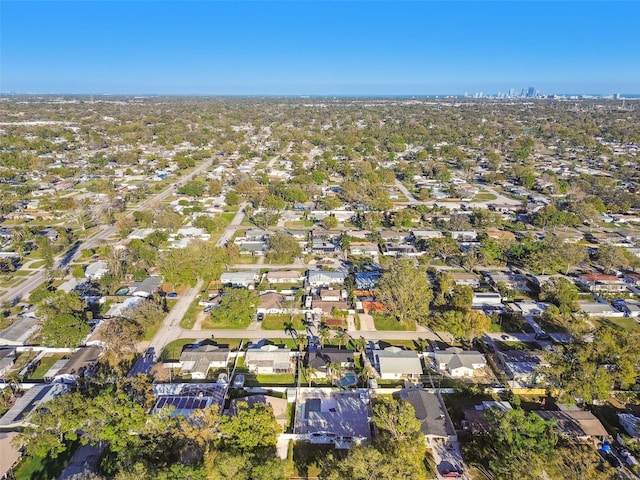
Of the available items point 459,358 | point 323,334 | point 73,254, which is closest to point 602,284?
point 459,358

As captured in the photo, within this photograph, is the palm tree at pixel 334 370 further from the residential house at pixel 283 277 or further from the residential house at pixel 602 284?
the residential house at pixel 602 284

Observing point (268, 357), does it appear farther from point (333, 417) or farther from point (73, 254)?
point (73, 254)

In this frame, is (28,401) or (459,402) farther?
(459,402)

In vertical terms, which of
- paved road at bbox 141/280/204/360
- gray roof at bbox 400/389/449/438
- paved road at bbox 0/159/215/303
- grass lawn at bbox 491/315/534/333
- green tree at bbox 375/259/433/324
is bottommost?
paved road at bbox 0/159/215/303

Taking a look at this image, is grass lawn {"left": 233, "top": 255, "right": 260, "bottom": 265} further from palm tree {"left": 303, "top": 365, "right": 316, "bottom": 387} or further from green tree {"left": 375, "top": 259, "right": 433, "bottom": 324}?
palm tree {"left": 303, "top": 365, "right": 316, "bottom": 387}

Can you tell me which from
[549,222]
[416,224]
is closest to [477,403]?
[416,224]

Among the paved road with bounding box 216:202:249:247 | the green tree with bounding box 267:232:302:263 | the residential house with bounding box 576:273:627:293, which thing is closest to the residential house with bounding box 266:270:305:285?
the green tree with bounding box 267:232:302:263

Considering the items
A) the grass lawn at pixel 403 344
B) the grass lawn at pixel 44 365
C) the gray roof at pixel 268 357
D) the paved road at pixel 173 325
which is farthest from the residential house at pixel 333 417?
the grass lawn at pixel 44 365
